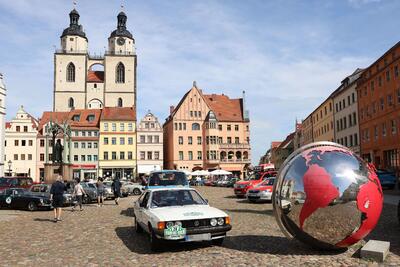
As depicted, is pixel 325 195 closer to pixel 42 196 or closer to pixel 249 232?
pixel 249 232

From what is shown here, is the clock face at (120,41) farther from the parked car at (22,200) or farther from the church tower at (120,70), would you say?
the parked car at (22,200)

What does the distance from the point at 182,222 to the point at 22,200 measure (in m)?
16.1

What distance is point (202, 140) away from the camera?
261ft

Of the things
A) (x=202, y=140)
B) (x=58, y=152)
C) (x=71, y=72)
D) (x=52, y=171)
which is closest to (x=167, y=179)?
(x=52, y=171)

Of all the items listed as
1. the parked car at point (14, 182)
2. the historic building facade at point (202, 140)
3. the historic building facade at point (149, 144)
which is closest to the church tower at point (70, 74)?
the historic building facade at point (149, 144)

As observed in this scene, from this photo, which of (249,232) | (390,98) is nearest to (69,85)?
(390,98)

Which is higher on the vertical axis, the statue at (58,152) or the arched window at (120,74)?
the arched window at (120,74)

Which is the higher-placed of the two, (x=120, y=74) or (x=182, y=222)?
(x=120, y=74)

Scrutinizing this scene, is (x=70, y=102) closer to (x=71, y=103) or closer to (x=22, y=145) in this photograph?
(x=71, y=103)

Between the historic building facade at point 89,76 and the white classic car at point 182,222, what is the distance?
253 ft

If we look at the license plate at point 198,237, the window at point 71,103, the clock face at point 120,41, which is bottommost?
the license plate at point 198,237

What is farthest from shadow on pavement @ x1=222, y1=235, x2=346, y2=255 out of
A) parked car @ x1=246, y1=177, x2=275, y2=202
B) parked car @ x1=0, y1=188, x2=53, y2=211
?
parked car @ x1=0, y1=188, x2=53, y2=211

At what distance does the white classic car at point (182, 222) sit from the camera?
906cm

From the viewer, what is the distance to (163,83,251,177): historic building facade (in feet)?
257
